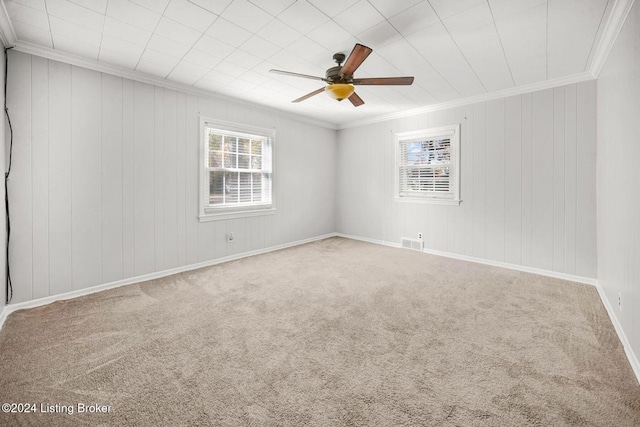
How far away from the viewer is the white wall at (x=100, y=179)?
2.79 metres

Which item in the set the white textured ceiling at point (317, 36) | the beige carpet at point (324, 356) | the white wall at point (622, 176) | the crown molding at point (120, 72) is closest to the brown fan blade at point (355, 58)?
the white textured ceiling at point (317, 36)

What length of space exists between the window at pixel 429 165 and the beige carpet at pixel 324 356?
190cm

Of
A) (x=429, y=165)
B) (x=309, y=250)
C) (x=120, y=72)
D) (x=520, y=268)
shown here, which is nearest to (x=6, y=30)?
(x=120, y=72)

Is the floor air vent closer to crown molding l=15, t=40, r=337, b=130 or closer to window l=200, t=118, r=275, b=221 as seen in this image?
window l=200, t=118, r=275, b=221

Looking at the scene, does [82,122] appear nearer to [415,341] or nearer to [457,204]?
[415,341]

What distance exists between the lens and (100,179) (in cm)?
324

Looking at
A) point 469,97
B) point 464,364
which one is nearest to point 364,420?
point 464,364

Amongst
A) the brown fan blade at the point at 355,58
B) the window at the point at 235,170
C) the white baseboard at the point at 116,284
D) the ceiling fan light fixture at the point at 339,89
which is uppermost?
the brown fan blade at the point at 355,58

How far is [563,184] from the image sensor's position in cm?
365

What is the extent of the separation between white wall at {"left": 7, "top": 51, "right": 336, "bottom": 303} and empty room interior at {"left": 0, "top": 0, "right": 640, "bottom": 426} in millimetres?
21

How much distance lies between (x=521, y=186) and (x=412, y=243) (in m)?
1.92

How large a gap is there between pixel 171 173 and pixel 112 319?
199 centimetres

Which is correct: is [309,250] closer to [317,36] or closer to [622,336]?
[317,36]

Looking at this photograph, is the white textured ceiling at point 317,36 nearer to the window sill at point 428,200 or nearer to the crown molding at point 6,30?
the crown molding at point 6,30
